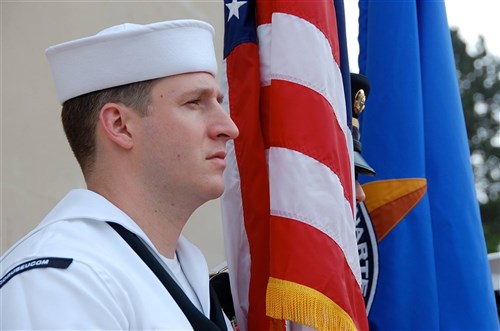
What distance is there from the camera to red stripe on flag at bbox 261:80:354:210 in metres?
2.26

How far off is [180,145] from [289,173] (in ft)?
1.55

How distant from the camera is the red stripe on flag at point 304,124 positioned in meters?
2.26

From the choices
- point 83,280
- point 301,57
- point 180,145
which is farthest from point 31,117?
point 83,280

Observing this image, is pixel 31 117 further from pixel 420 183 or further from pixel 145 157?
pixel 420 183

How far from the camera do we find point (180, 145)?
1846mm

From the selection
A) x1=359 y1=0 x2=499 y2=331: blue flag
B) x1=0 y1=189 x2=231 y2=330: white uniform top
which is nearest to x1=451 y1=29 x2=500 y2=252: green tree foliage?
x1=359 y1=0 x2=499 y2=331: blue flag

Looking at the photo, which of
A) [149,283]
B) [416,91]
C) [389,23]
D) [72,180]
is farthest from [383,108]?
[149,283]

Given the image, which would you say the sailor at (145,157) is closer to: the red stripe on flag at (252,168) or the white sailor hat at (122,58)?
the white sailor hat at (122,58)

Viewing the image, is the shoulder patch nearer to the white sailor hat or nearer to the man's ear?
the man's ear

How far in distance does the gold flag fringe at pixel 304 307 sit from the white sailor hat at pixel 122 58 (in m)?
0.60

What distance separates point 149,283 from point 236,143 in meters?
0.80

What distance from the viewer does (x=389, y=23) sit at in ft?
10.5

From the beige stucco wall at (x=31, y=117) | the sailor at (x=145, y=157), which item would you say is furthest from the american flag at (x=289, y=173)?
the beige stucco wall at (x=31, y=117)

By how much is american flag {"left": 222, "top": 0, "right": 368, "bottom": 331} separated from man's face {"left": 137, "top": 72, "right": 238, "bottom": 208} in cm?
38
